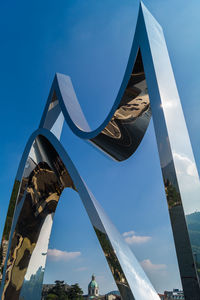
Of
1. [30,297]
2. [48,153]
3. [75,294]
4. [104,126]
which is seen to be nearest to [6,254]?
[30,297]

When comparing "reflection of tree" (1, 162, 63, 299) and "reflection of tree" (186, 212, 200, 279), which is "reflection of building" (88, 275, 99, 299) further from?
"reflection of tree" (186, 212, 200, 279)

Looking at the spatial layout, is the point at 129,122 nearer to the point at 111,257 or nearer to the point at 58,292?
the point at 111,257

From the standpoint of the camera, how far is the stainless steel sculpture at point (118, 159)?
408cm

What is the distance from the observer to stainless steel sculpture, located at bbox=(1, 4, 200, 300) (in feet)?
13.4

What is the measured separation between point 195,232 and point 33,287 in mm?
9732

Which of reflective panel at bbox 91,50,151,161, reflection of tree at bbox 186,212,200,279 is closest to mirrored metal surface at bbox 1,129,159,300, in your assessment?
reflective panel at bbox 91,50,151,161

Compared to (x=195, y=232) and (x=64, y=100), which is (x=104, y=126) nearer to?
(x=64, y=100)

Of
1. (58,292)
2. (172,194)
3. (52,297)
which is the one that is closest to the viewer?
(172,194)

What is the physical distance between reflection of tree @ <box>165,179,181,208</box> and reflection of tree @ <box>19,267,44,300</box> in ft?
29.7

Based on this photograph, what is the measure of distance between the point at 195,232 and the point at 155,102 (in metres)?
2.25

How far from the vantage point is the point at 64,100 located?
9.87m

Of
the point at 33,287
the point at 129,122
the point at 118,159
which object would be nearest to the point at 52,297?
the point at 33,287

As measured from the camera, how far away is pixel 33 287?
1132 centimetres

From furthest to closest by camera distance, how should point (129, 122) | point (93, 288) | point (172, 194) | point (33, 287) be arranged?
point (93, 288), point (33, 287), point (129, 122), point (172, 194)
